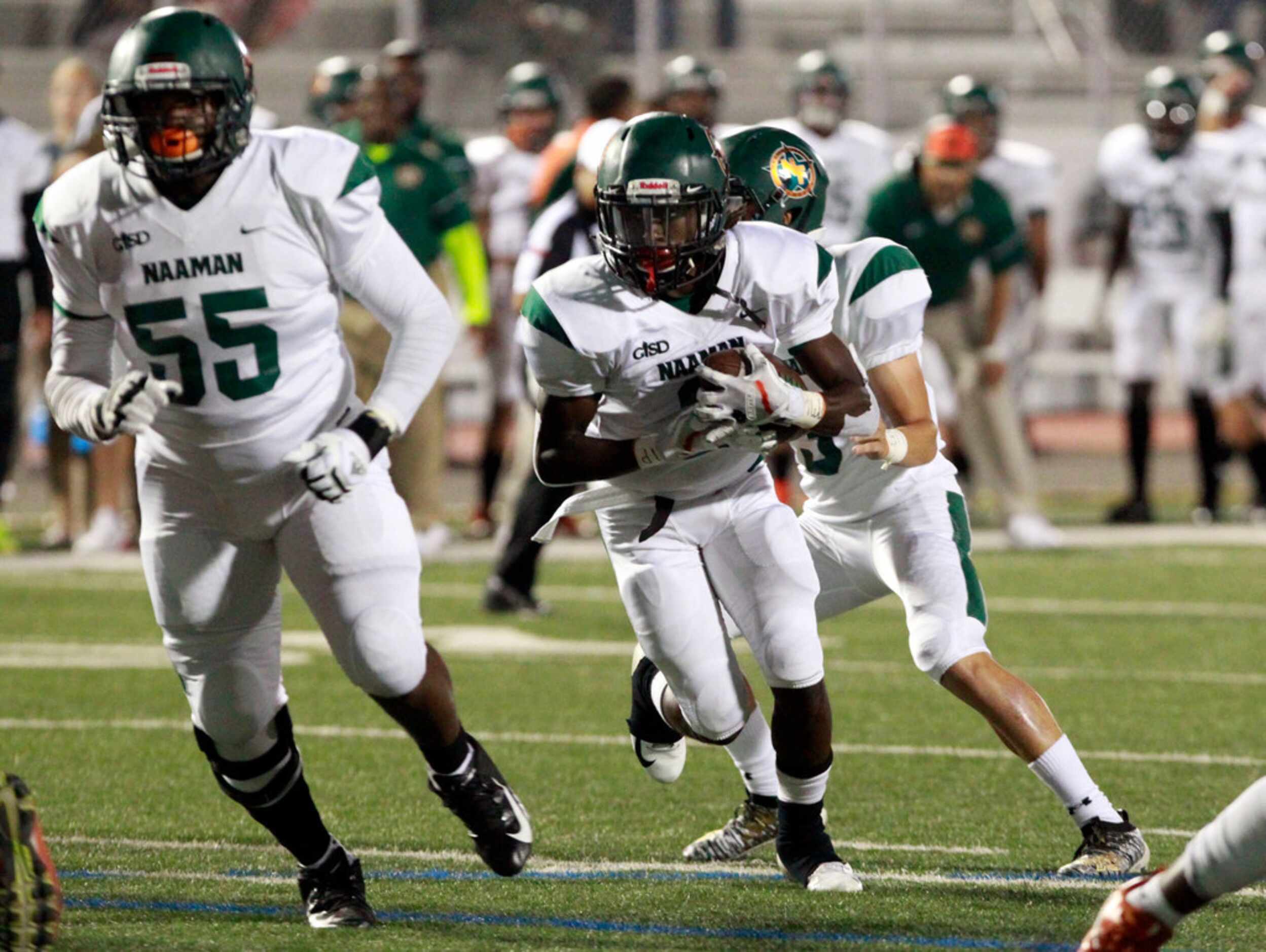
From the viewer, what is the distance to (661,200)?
3.77 m

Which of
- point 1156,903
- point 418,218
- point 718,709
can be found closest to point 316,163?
point 718,709

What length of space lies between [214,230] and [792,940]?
1498 mm

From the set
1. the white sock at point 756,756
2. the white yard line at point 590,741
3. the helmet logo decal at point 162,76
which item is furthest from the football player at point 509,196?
the helmet logo decal at point 162,76

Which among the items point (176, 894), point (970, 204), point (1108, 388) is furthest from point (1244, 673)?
point (1108, 388)

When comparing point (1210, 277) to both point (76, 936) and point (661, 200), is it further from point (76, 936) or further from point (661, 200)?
point (76, 936)

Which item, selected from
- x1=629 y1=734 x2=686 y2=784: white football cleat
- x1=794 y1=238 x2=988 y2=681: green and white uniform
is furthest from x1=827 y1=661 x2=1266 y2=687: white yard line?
x1=629 y1=734 x2=686 y2=784: white football cleat

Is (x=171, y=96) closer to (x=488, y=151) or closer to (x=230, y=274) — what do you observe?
(x=230, y=274)

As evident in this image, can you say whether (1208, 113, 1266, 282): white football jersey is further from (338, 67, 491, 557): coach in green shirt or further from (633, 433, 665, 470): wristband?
(633, 433, 665, 470): wristband

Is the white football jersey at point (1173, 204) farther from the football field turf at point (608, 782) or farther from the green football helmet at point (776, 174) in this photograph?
the green football helmet at point (776, 174)

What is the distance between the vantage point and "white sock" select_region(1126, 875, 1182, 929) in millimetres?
2990

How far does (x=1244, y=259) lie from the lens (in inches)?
404

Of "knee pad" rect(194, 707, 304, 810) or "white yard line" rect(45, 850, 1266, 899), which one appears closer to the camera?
"knee pad" rect(194, 707, 304, 810)

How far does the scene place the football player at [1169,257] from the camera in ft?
33.1

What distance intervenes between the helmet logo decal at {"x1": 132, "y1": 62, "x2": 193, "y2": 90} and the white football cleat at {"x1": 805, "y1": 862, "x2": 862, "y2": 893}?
177 cm
